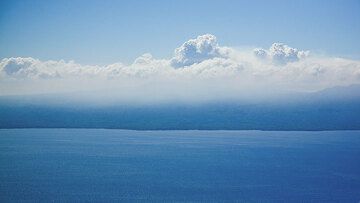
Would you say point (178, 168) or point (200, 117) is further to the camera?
point (200, 117)

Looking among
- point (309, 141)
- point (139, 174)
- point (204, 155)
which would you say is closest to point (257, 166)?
point (204, 155)

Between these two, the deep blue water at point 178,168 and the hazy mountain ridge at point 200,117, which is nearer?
the deep blue water at point 178,168

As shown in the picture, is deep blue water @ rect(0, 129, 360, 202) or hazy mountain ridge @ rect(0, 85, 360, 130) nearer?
deep blue water @ rect(0, 129, 360, 202)

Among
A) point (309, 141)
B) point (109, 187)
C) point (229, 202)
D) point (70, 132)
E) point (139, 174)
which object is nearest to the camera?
point (229, 202)

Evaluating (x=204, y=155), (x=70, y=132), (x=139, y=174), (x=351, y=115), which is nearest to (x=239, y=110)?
(x=351, y=115)

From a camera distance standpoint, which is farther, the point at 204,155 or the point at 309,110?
the point at 309,110

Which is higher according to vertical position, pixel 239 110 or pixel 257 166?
pixel 239 110

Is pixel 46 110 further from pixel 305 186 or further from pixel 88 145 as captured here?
pixel 305 186

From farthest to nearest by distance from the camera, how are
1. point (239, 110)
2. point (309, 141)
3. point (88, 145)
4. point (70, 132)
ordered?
point (239, 110) → point (70, 132) → point (309, 141) → point (88, 145)
